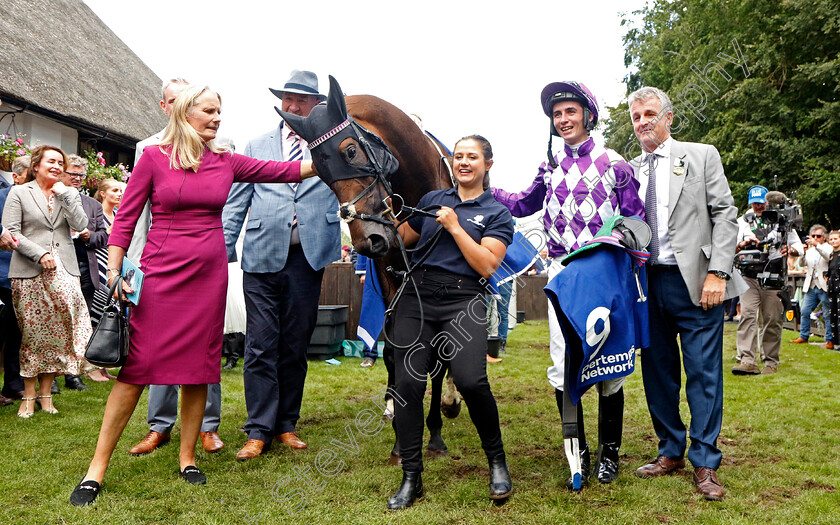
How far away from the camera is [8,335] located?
17.3ft

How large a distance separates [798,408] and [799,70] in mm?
12164

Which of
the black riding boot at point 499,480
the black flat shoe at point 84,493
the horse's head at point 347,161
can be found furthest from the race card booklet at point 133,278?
the black riding boot at point 499,480

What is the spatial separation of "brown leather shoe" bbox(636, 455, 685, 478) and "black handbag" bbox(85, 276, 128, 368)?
2.87m

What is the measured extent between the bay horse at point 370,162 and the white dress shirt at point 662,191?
1.24m

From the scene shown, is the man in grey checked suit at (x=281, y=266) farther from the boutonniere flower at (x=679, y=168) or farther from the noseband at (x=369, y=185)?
the boutonniere flower at (x=679, y=168)

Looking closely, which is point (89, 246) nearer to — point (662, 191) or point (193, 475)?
point (193, 475)

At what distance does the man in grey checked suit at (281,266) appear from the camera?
3.98 meters

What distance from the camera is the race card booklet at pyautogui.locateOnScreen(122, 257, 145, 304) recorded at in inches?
120

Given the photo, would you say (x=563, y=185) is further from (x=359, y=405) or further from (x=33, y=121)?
(x=33, y=121)

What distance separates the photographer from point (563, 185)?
11.1 ft

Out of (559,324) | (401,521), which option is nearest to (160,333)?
(401,521)

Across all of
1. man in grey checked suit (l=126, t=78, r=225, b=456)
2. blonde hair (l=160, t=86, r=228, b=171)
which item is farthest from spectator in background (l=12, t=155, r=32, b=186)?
blonde hair (l=160, t=86, r=228, b=171)

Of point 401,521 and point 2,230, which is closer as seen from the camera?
point 401,521

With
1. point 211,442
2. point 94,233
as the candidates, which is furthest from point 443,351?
point 94,233
